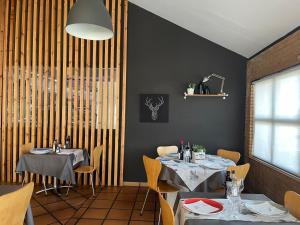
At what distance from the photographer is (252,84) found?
436cm

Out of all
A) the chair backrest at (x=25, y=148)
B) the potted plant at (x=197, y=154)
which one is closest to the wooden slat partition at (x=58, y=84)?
the chair backrest at (x=25, y=148)

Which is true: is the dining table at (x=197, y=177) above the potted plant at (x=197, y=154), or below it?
below

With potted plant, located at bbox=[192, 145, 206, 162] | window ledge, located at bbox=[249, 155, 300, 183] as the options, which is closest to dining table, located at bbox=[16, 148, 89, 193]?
potted plant, located at bbox=[192, 145, 206, 162]

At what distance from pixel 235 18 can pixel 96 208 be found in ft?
10.8

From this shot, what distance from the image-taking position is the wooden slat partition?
4.70 metres

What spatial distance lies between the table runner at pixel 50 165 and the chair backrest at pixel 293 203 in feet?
9.74

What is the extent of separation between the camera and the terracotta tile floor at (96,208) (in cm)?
319

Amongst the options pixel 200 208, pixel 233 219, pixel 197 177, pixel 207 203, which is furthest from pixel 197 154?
pixel 233 219

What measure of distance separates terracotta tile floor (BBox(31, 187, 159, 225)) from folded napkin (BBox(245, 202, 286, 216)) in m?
1.74

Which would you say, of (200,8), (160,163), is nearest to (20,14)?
(200,8)

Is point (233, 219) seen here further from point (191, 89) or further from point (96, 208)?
point (191, 89)

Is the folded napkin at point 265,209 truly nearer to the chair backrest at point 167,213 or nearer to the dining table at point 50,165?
the chair backrest at point 167,213

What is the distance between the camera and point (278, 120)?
3.46 meters

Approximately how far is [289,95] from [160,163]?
183 centimetres
